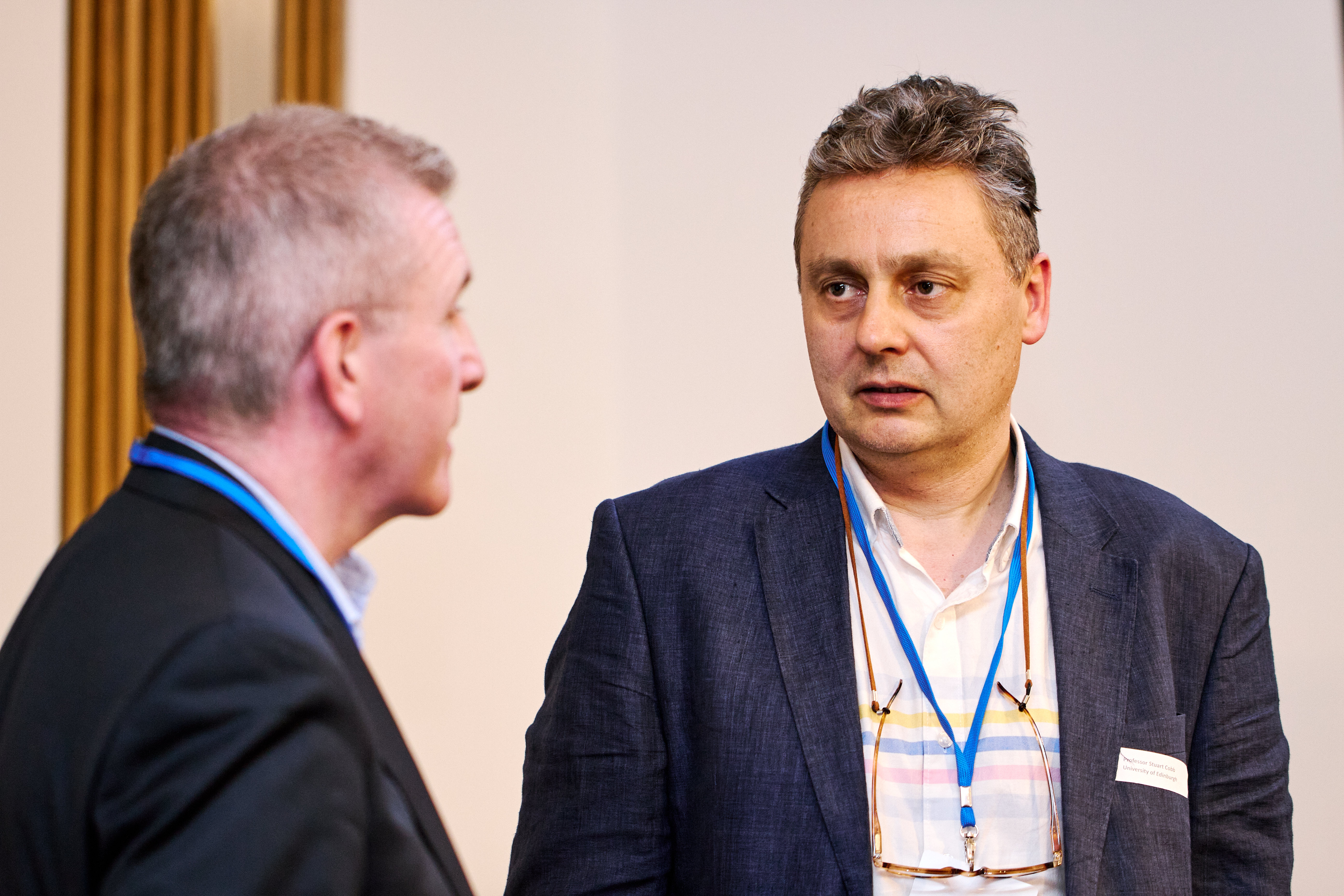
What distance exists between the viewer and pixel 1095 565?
1.95m

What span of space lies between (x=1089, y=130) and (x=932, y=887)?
2839 mm

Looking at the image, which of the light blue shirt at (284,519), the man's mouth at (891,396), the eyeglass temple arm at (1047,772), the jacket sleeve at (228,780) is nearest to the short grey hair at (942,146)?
the man's mouth at (891,396)

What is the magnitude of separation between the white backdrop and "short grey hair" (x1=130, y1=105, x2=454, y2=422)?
8.31ft

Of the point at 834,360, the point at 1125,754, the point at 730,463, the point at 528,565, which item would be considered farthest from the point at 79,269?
the point at 1125,754

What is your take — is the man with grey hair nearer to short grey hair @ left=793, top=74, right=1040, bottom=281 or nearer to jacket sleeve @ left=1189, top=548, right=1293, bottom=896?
short grey hair @ left=793, top=74, right=1040, bottom=281

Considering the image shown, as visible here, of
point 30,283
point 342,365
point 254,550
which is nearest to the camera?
point 254,550

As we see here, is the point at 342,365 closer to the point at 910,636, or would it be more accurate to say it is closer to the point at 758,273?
the point at 910,636

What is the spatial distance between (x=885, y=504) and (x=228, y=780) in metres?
1.36

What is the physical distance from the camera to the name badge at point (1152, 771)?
1805 millimetres

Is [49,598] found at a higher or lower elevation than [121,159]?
lower

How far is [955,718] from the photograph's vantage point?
1797 millimetres

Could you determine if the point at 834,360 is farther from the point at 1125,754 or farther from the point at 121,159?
the point at 121,159

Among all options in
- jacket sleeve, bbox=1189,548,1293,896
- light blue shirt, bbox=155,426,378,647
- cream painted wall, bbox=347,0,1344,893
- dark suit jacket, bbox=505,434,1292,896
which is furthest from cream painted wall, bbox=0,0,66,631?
jacket sleeve, bbox=1189,548,1293,896

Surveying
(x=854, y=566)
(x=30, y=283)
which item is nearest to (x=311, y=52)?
(x=30, y=283)
